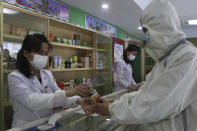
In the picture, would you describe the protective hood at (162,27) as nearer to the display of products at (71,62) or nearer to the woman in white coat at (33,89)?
the woman in white coat at (33,89)

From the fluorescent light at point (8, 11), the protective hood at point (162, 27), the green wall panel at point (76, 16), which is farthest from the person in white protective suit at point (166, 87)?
the green wall panel at point (76, 16)

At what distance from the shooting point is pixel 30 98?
1444 millimetres

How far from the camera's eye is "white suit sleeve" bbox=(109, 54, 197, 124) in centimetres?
82

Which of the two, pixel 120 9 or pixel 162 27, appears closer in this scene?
pixel 162 27

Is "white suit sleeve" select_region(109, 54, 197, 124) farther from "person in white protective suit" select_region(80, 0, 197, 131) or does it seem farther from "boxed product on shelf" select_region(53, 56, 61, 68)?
"boxed product on shelf" select_region(53, 56, 61, 68)

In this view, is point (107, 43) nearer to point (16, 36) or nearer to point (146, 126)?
point (16, 36)

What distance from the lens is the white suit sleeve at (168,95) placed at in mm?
819

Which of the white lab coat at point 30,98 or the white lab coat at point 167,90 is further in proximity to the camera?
the white lab coat at point 30,98

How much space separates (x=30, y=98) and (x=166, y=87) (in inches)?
45.0

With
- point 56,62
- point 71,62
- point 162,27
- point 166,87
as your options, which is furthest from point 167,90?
point 71,62

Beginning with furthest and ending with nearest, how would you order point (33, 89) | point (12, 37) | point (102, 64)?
point (102, 64) → point (12, 37) → point (33, 89)

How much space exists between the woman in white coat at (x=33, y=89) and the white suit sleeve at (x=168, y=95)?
0.69 metres

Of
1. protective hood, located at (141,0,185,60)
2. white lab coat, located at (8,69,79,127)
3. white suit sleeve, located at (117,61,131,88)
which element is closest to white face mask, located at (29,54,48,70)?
white lab coat, located at (8,69,79,127)

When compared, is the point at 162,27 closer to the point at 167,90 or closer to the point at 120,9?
the point at 167,90
